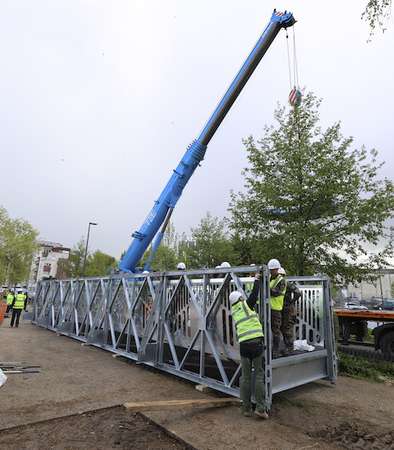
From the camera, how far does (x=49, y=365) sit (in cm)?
768

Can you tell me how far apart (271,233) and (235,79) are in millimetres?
5016

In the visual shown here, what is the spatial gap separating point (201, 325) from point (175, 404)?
1.52 metres

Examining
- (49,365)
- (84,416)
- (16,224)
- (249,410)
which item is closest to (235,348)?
(249,410)

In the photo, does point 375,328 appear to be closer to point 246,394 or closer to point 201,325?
point 201,325

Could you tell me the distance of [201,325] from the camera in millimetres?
6207

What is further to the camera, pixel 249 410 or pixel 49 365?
pixel 49 365

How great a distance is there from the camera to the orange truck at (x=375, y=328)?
982cm

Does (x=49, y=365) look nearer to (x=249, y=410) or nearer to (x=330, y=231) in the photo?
(x=249, y=410)

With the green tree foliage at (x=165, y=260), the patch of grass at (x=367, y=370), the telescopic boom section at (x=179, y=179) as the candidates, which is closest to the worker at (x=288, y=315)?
the patch of grass at (x=367, y=370)

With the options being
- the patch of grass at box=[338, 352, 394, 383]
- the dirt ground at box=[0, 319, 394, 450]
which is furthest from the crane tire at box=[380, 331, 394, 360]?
the dirt ground at box=[0, 319, 394, 450]

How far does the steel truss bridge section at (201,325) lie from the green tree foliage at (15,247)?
88.4 ft

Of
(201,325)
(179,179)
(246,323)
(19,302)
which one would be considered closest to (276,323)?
(246,323)

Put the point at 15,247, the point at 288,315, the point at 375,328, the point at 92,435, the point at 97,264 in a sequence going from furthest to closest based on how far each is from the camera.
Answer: the point at 97,264, the point at 15,247, the point at 375,328, the point at 288,315, the point at 92,435

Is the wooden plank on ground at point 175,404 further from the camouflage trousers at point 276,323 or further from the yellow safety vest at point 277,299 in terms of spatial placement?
the yellow safety vest at point 277,299
